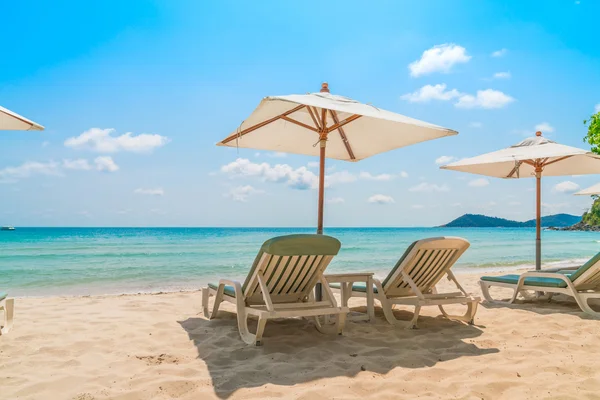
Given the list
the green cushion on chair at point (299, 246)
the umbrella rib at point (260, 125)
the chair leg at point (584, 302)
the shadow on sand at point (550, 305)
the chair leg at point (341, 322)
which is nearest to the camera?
the green cushion on chair at point (299, 246)

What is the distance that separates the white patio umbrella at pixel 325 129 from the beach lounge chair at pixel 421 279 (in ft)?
3.27

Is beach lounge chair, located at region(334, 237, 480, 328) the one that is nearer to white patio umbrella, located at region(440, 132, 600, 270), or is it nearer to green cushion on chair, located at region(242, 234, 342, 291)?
green cushion on chair, located at region(242, 234, 342, 291)

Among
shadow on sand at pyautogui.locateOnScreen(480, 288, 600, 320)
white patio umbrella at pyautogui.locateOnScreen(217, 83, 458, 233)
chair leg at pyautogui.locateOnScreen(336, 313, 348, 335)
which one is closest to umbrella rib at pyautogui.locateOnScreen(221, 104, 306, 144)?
white patio umbrella at pyautogui.locateOnScreen(217, 83, 458, 233)

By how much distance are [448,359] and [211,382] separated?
5.86 ft

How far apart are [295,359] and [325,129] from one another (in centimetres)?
251

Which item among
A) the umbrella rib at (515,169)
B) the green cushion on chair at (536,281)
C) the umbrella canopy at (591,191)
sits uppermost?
the umbrella rib at (515,169)

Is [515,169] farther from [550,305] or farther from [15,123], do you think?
[15,123]

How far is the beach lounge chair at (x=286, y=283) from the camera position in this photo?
143 inches

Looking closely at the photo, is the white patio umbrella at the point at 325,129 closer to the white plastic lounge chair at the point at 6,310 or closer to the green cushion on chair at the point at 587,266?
the green cushion on chair at the point at 587,266

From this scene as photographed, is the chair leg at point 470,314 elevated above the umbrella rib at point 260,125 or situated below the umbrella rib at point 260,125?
below

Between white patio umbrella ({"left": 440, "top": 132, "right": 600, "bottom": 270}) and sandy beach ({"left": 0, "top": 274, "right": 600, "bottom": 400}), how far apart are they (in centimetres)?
237

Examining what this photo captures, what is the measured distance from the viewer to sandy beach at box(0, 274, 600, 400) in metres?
2.72

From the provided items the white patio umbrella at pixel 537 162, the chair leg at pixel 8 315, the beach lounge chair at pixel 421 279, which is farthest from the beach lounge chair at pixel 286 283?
the white patio umbrella at pixel 537 162

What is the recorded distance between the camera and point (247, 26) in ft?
33.2
